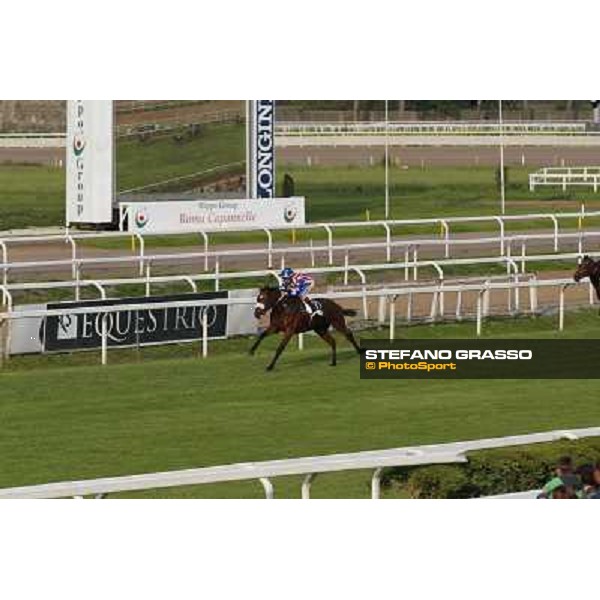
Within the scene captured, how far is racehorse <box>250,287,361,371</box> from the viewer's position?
15633 mm

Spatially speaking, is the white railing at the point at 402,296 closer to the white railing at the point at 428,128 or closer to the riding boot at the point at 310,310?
the riding boot at the point at 310,310

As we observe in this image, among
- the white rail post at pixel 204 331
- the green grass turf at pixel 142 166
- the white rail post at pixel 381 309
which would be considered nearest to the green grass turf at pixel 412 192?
the green grass turf at pixel 142 166

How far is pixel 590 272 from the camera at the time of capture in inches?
703

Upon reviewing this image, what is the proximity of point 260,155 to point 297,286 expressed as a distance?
4.73 m

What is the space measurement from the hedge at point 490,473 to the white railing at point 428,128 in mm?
5887

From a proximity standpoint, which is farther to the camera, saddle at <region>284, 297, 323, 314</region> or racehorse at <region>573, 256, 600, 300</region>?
racehorse at <region>573, 256, 600, 300</region>

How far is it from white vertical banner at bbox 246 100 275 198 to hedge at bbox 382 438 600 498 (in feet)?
28.7

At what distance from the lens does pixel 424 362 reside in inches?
588

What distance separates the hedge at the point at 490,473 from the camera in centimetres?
1066

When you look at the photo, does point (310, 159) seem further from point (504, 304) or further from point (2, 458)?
point (2, 458)

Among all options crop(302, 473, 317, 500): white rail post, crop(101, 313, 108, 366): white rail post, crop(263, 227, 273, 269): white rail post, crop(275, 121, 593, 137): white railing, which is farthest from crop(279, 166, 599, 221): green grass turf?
crop(302, 473, 317, 500): white rail post

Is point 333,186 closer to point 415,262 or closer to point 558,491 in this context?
point 415,262

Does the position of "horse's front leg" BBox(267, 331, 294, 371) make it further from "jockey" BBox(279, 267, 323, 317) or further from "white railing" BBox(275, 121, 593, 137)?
"white railing" BBox(275, 121, 593, 137)

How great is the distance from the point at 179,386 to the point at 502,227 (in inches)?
221
